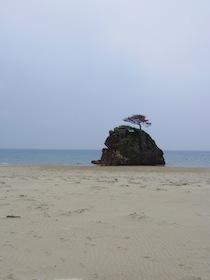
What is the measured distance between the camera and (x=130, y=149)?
45562mm

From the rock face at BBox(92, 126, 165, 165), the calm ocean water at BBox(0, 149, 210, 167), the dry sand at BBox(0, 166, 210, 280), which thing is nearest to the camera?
the dry sand at BBox(0, 166, 210, 280)

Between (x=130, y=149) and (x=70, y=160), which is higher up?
(x=130, y=149)

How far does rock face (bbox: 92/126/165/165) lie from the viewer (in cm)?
4538

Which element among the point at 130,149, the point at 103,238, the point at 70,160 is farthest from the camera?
the point at 70,160

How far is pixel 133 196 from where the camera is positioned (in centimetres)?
1052

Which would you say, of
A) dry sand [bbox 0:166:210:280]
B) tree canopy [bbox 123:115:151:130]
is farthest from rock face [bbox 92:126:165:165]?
dry sand [bbox 0:166:210:280]

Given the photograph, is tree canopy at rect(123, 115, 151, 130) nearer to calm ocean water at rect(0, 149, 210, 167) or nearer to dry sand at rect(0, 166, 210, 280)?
calm ocean water at rect(0, 149, 210, 167)

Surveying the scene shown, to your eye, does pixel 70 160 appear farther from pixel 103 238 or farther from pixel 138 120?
pixel 103 238

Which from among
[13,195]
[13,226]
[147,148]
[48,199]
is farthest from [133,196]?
[147,148]

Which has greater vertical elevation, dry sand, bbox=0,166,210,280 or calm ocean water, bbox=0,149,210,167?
calm ocean water, bbox=0,149,210,167

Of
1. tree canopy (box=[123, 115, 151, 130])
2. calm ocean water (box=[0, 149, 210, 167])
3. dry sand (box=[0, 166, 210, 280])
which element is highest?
tree canopy (box=[123, 115, 151, 130])

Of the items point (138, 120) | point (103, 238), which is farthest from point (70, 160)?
point (103, 238)

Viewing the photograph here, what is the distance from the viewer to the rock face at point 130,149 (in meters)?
45.4

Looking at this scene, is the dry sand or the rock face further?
the rock face
